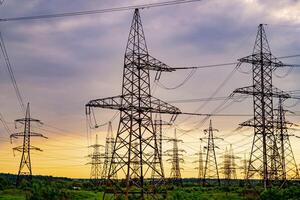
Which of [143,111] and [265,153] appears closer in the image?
[143,111]

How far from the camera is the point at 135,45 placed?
4416cm

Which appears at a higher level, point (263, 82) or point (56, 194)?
point (263, 82)

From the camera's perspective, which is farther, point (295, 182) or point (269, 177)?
point (295, 182)

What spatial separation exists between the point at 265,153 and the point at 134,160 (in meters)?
17.9

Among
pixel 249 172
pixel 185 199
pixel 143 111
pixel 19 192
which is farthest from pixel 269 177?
pixel 19 192

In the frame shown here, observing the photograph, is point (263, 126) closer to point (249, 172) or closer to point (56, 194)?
point (249, 172)

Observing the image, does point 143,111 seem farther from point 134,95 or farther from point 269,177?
point 269,177

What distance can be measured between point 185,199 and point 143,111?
28.7ft

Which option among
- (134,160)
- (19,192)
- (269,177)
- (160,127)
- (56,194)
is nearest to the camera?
(134,160)

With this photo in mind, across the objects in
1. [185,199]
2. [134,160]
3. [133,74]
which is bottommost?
[185,199]

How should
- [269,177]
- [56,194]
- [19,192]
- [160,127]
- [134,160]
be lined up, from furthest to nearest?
[160,127] → [19,192] → [269,177] → [56,194] → [134,160]

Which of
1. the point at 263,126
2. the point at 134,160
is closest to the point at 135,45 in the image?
the point at 134,160

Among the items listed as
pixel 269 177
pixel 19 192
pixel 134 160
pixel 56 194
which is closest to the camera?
pixel 134 160

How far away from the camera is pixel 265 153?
52719 mm
